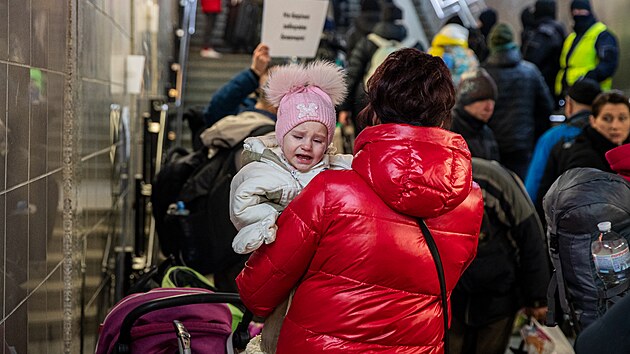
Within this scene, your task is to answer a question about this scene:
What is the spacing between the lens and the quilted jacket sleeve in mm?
3205

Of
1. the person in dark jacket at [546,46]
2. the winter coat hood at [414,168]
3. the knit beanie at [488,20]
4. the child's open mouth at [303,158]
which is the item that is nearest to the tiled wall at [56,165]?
the child's open mouth at [303,158]

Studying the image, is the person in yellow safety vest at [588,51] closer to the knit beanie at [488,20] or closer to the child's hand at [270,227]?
the knit beanie at [488,20]

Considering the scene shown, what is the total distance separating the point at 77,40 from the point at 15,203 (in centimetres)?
152

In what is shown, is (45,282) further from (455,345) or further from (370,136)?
(455,345)

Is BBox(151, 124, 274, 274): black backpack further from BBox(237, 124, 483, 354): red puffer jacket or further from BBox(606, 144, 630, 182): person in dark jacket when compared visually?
BBox(237, 124, 483, 354): red puffer jacket

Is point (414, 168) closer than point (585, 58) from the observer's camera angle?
Yes

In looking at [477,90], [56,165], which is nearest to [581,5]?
[477,90]

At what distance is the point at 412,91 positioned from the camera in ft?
10.8

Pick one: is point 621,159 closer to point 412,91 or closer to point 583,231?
point 583,231

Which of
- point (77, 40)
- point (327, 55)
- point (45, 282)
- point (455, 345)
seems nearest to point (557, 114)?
point (327, 55)

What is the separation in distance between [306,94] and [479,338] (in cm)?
256

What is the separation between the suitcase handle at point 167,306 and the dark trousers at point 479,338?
2.22 m

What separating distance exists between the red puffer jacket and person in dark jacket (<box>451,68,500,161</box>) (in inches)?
129

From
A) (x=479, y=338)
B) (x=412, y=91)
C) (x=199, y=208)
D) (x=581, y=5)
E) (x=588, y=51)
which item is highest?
(x=412, y=91)
